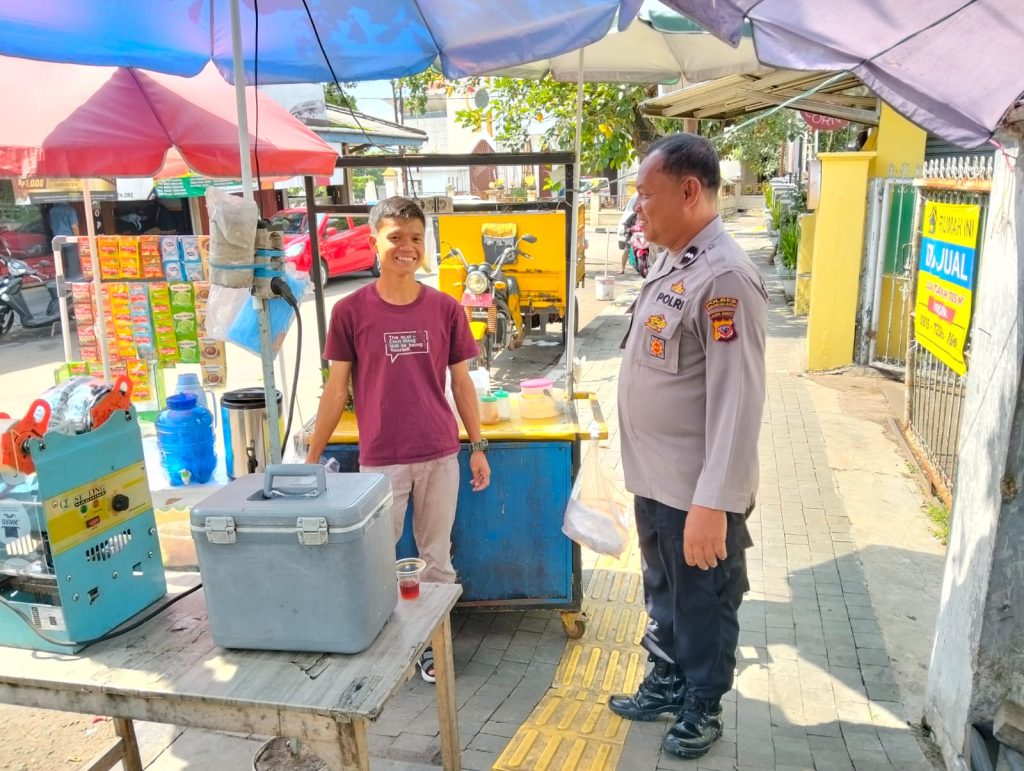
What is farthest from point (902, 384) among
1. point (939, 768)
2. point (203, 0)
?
point (203, 0)

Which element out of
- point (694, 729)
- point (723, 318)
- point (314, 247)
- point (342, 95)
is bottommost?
point (694, 729)

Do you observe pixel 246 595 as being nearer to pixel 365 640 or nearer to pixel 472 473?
pixel 365 640

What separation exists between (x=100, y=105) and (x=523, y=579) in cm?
307

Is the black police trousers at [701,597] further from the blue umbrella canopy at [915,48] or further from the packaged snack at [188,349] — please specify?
the packaged snack at [188,349]

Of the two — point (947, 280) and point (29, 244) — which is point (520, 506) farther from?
point (29, 244)

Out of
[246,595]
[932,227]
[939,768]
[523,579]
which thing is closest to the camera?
[246,595]

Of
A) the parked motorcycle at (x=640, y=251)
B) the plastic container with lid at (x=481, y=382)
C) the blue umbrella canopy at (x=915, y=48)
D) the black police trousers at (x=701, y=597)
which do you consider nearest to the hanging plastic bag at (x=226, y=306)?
the plastic container with lid at (x=481, y=382)

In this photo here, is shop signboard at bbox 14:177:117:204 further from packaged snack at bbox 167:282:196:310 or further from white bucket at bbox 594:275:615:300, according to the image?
white bucket at bbox 594:275:615:300

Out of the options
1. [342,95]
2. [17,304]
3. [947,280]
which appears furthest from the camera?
[17,304]

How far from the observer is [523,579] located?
343 cm

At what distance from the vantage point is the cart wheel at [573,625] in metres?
3.44

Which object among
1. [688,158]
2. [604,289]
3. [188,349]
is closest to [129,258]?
[188,349]

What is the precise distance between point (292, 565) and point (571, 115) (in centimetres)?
845

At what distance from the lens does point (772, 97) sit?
7.79 meters
